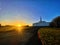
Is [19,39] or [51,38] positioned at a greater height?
[51,38]

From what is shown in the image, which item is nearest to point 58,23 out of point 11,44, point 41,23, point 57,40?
point 11,44

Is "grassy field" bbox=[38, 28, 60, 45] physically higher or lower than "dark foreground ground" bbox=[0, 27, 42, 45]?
higher

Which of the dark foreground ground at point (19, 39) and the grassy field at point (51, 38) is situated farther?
the dark foreground ground at point (19, 39)

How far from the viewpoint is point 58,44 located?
23.4 ft

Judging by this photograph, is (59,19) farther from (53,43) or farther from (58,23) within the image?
(53,43)

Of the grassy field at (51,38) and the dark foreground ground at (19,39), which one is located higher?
the grassy field at (51,38)

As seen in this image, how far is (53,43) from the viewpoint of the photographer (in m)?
7.39

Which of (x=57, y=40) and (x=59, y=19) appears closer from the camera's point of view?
(x=57, y=40)

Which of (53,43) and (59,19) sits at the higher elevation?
(59,19)

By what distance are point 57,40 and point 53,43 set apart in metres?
0.34

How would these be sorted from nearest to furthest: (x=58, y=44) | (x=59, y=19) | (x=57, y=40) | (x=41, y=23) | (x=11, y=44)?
(x=58, y=44)
(x=57, y=40)
(x=11, y=44)
(x=59, y=19)
(x=41, y=23)

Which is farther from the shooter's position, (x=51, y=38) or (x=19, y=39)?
(x=19, y=39)

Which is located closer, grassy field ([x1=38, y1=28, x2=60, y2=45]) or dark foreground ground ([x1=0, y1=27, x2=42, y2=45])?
grassy field ([x1=38, y1=28, x2=60, y2=45])

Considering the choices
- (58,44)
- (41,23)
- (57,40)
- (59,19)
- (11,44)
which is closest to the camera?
(58,44)
